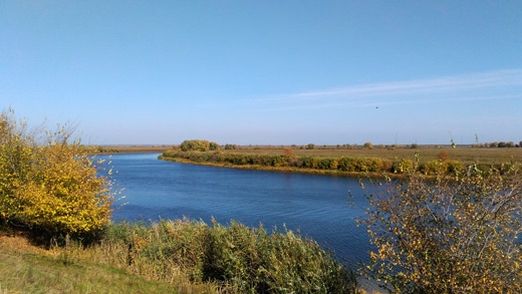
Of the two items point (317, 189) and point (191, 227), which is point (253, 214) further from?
point (317, 189)

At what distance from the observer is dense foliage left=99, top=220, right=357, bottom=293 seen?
32.9 ft

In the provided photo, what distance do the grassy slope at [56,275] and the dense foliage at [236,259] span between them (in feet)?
3.27

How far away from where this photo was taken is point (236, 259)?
1111cm

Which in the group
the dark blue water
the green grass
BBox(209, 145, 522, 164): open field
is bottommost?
the dark blue water

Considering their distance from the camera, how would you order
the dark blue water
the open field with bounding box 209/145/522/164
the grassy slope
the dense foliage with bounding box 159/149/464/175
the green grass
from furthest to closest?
the dense foliage with bounding box 159/149/464/175
the dark blue water
the open field with bounding box 209/145/522/164
the green grass
the grassy slope

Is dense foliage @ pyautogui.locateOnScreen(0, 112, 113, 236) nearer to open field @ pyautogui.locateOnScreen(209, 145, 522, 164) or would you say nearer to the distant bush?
open field @ pyautogui.locateOnScreen(209, 145, 522, 164)

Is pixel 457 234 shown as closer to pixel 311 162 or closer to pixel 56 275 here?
pixel 56 275

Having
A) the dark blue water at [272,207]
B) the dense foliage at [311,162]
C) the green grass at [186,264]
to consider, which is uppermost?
the dense foliage at [311,162]

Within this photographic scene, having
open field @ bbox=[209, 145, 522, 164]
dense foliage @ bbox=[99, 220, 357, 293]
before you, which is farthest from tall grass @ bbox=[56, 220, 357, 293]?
open field @ bbox=[209, 145, 522, 164]

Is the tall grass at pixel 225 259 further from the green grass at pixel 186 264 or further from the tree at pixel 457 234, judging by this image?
the tree at pixel 457 234

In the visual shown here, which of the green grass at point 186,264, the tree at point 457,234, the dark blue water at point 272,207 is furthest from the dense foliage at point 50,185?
the tree at point 457,234

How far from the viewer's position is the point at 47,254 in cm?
1273

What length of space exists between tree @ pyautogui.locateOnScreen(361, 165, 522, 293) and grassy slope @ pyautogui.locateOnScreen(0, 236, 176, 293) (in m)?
6.40

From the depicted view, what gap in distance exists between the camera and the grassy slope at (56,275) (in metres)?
7.34
